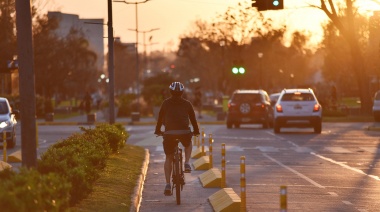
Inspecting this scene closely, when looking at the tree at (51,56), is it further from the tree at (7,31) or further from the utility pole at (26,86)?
the utility pole at (26,86)

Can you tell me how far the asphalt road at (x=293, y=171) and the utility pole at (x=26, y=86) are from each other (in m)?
3.93

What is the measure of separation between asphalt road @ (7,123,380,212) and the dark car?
316cm

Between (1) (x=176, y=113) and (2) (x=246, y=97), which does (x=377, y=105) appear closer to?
(2) (x=246, y=97)

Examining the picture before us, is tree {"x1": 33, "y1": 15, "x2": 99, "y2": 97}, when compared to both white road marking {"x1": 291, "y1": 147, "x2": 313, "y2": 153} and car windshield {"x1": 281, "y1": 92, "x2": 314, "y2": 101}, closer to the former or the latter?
car windshield {"x1": 281, "y1": 92, "x2": 314, "y2": 101}

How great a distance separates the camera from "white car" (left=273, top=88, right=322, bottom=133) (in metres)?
42.0

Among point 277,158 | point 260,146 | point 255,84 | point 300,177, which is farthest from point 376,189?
point 255,84

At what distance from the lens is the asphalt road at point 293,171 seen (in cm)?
1703

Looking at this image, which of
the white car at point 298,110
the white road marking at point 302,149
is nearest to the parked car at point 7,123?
the white road marking at point 302,149

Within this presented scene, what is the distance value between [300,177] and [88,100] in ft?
→ 162

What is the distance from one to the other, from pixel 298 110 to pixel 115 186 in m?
24.8

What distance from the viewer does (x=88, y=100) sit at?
7056cm

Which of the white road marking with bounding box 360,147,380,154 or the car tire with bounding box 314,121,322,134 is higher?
the car tire with bounding box 314,121,322,134

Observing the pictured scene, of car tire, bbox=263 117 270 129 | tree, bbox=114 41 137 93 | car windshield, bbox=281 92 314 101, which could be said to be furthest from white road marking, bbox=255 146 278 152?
tree, bbox=114 41 137 93

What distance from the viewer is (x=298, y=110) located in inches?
1655
